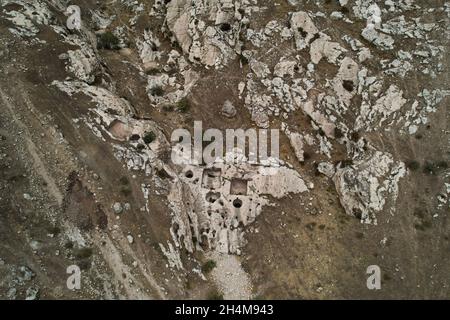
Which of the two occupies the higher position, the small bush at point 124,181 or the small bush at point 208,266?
the small bush at point 124,181

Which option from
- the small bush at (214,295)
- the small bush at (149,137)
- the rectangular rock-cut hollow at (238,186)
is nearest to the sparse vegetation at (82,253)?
the small bush at (214,295)

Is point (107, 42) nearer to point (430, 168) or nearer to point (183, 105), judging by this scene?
point (183, 105)

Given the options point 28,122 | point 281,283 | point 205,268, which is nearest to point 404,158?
point 281,283

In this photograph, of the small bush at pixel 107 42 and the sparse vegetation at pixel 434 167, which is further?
the small bush at pixel 107 42

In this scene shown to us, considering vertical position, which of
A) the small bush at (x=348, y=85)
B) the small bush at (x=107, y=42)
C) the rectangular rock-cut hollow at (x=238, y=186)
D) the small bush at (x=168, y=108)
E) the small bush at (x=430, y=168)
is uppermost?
the small bush at (x=107, y=42)

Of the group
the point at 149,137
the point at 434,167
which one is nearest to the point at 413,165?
the point at 434,167

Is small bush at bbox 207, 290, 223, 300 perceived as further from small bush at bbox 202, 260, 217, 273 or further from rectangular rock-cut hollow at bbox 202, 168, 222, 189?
rectangular rock-cut hollow at bbox 202, 168, 222, 189

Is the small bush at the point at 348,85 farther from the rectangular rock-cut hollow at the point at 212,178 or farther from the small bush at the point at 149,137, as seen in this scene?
the small bush at the point at 149,137
